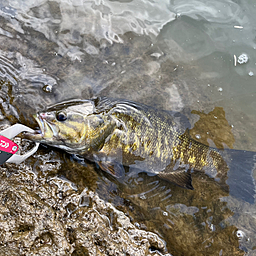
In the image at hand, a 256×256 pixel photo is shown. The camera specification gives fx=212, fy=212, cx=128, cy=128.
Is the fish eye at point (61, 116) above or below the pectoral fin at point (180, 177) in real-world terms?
above

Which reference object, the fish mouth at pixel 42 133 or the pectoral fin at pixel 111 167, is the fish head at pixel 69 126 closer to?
the fish mouth at pixel 42 133

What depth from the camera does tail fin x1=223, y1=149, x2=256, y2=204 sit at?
366 cm

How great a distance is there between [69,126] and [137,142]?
1.05 meters

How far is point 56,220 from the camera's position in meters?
2.89

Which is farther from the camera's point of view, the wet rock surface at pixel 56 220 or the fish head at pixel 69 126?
the fish head at pixel 69 126

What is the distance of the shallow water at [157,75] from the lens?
3.46 metres

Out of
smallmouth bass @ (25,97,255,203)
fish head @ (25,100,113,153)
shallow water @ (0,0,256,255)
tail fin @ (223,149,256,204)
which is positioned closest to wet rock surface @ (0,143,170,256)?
shallow water @ (0,0,256,255)

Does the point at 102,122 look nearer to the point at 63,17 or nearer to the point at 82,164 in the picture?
the point at 82,164

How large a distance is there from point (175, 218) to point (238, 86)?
282cm

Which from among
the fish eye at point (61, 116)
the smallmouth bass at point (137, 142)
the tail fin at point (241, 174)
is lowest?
the tail fin at point (241, 174)

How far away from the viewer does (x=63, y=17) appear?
3920mm

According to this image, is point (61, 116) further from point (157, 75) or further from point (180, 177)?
point (180, 177)

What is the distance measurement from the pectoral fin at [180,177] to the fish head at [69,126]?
53.8 inches

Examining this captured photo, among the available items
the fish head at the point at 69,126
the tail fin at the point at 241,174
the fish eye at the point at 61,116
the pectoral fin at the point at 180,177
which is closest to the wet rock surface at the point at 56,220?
the fish head at the point at 69,126
